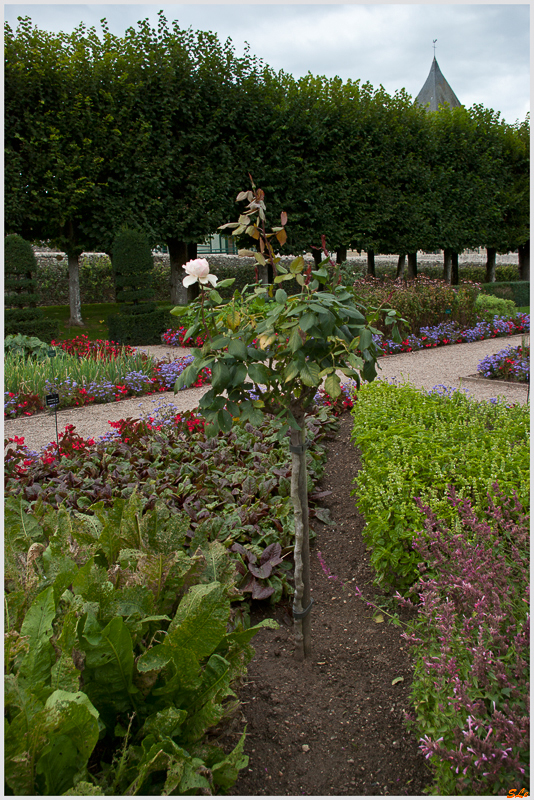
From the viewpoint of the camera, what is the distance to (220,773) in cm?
153

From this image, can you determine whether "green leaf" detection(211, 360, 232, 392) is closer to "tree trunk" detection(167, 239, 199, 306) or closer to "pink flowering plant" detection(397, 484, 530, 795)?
"pink flowering plant" detection(397, 484, 530, 795)

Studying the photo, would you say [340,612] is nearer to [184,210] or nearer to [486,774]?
[486,774]

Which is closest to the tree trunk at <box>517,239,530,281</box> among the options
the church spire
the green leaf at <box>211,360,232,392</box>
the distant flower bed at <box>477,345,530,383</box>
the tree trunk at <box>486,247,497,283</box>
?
the tree trunk at <box>486,247,497,283</box>

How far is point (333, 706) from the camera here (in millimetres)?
2139

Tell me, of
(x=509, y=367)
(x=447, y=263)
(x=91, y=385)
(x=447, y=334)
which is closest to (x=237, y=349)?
(x=91, y=385)

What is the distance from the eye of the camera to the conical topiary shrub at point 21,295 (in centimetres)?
979

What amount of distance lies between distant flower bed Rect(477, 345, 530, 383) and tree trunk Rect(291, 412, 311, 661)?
5885 mm

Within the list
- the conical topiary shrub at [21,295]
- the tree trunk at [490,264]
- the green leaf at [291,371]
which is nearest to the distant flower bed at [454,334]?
the conical topiary shrub at [21,295]

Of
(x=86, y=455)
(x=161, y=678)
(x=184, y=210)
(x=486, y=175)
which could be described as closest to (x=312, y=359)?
(x=161, y=678)

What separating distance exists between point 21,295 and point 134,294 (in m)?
2.08

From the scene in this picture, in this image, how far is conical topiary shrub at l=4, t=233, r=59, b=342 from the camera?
9789 millimetres

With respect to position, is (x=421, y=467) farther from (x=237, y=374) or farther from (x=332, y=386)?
(x=237, y=374)

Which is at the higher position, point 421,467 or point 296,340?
point 296,340

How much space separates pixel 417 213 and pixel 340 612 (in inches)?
639
